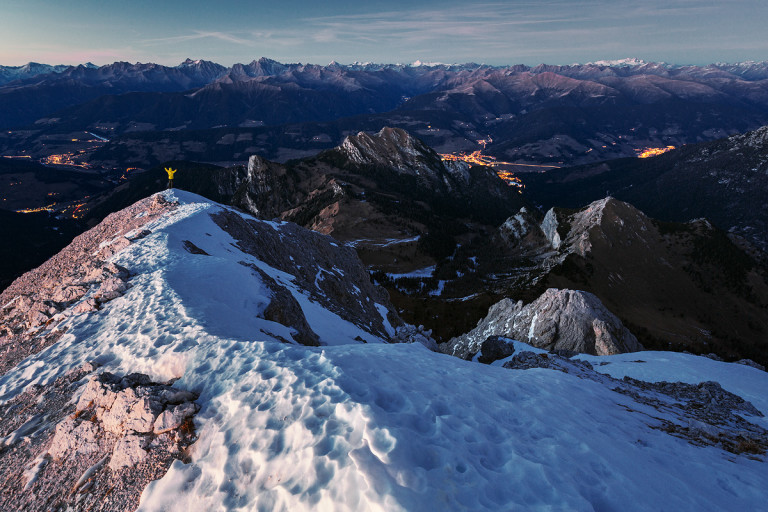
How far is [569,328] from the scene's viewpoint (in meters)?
49.0

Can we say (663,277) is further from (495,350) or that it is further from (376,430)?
(376,430)

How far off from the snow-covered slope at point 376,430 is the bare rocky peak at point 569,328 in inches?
1191

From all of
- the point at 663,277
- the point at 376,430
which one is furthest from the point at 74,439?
the point at 663,277

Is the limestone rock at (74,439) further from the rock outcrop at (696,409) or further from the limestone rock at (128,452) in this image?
the rock outcrop at (696,409)

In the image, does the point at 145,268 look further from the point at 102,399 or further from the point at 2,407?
the point at 102,399

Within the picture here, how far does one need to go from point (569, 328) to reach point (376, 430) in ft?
160

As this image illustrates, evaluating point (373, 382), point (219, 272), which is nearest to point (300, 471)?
point (373, 382)

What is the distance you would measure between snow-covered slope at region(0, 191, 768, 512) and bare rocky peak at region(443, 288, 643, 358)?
30242 mm

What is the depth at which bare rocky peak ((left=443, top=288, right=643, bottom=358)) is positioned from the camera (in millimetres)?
47812

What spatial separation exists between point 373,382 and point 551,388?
10.7 metres

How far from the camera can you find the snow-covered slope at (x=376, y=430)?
8.07 meters

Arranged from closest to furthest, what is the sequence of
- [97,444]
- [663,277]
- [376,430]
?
[376,430]
[97,444]
[663,277]

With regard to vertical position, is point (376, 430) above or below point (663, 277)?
above

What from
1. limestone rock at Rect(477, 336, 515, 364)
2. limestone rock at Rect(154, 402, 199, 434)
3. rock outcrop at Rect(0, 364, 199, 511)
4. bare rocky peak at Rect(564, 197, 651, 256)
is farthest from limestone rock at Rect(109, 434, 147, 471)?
bare rocky peak at Rect(564, 197, 651, 256)
